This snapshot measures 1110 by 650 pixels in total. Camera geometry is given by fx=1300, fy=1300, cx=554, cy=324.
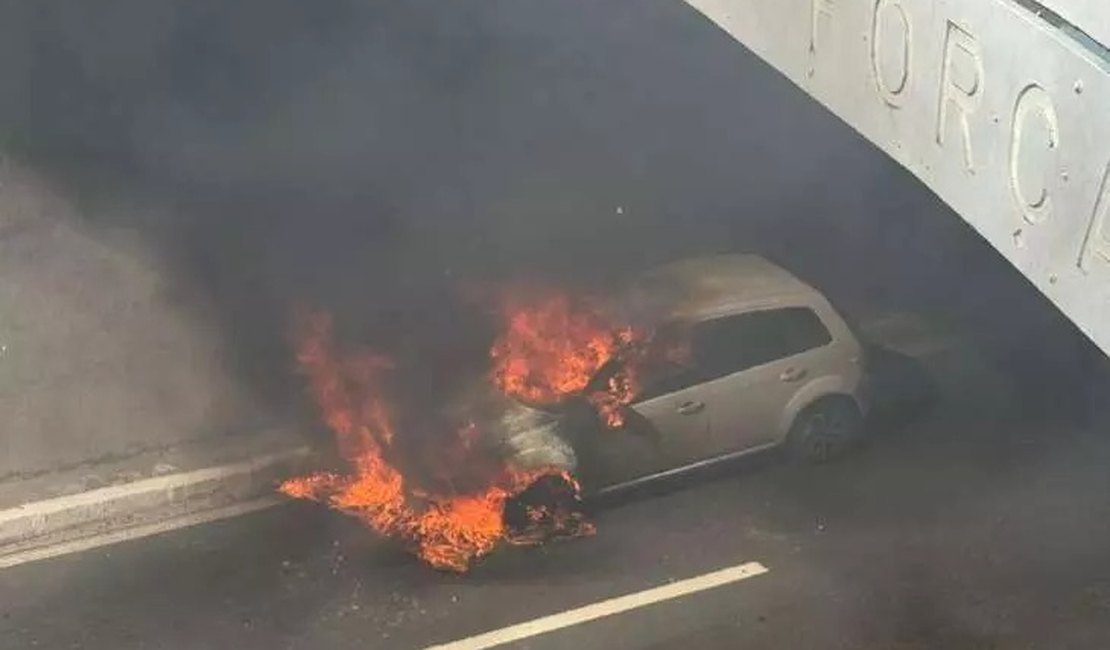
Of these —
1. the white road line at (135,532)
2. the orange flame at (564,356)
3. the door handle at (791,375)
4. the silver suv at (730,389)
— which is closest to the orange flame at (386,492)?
the white road line at (135,532)

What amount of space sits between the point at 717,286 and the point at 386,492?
248 centimetres

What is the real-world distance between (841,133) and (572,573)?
15.7 feet

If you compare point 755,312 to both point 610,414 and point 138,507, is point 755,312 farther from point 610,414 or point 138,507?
point 138,507

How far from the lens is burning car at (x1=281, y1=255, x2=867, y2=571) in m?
7.82

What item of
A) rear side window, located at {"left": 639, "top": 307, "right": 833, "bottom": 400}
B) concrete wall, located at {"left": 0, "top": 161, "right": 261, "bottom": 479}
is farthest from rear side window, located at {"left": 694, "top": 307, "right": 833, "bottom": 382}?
concrete wall, located at {"left": 0, "top": 161, "right": 261, "bottom": 479}

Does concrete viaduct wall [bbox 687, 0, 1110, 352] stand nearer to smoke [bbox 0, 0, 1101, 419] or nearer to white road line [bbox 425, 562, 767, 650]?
white road line [bbox 425, 562, 767, 650]

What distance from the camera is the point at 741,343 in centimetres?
806

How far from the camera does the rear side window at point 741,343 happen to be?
793 centimetres

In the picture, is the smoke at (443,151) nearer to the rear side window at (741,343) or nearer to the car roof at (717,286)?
the car roof at (717,286)

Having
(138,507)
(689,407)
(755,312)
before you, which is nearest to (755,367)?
(755,312)

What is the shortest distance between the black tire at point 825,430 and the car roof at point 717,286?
70cm

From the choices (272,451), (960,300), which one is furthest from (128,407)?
(960,300)

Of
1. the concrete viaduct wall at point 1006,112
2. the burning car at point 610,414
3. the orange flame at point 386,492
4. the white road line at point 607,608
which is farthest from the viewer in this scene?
the burning car at point 610,414

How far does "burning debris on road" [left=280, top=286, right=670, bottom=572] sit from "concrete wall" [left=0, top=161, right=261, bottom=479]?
1107mm
